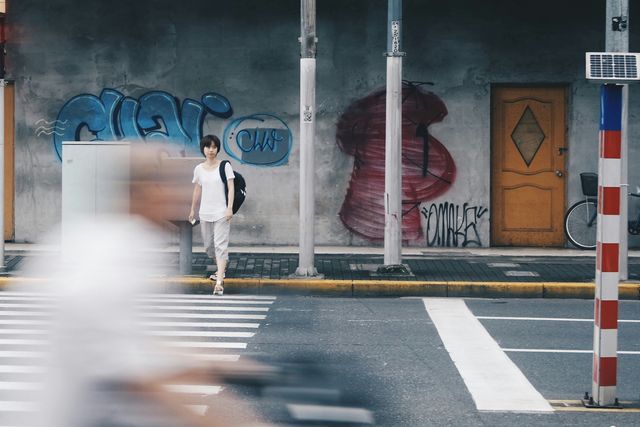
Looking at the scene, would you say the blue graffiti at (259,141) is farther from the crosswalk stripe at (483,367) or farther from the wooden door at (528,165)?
the crosswalk stripe at (483,367)

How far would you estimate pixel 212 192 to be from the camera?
13.2 metres

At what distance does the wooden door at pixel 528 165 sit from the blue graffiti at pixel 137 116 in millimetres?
4299

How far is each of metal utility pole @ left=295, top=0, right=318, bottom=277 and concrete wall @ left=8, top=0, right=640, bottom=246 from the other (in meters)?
3.50

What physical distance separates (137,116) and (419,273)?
574 centimetres

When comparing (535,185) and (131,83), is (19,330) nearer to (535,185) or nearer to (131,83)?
(131,83)

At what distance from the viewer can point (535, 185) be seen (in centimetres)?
1770

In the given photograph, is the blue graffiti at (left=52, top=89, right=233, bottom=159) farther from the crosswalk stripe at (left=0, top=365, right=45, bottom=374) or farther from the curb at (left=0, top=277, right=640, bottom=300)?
the crosswalk stripe at (left=0, top=365, right=45, bottom=374)

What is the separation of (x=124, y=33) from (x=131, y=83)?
782 mm

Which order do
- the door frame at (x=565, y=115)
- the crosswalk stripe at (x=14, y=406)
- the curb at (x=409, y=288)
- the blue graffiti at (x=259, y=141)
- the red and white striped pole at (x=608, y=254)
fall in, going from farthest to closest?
the blue graffiti at (x=259, y=141)
the door frame at (x=565, y=115)
the curb at (x=409, y=288)
the red and white striped pole at (x=608, y=254)
the crosswalk stripe at (x=14, y=406)

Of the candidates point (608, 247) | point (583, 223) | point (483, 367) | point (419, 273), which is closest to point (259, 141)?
point (419, 273)

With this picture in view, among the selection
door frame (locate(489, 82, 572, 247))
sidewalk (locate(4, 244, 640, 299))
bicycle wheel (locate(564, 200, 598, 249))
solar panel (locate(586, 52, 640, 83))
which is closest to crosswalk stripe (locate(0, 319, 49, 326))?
sidewalk (locate(4, 244, 640, 299))

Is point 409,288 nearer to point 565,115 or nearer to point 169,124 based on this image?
point 565,115

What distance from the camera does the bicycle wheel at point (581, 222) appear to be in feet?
57.2

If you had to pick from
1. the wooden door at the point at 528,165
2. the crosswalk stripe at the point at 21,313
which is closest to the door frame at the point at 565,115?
the wooden door at the point at 528,165
